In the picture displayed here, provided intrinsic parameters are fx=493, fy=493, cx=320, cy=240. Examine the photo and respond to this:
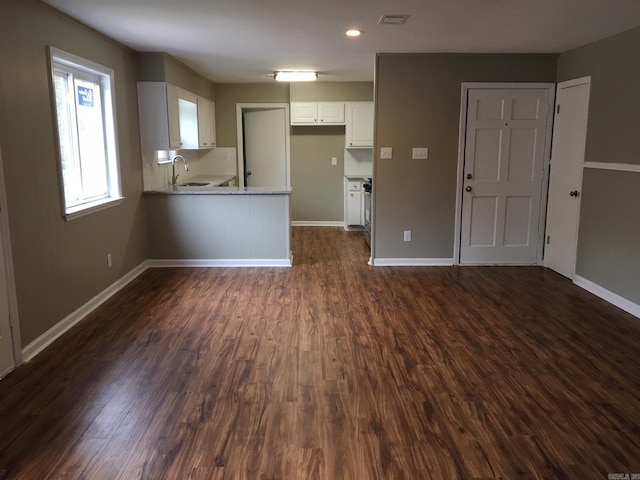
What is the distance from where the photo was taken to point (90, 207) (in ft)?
13.6

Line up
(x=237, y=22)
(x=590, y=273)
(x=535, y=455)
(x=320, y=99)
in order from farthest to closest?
(x=320, y=99), (x=590, y=273), (x=237, y=22), (x=535, y=455)

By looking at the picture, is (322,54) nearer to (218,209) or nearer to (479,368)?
(218,209)

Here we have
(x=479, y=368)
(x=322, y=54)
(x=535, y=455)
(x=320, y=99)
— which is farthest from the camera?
(x=320, y=99)

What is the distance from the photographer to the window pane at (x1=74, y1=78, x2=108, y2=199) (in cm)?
421

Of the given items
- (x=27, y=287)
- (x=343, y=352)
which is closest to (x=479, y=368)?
(x=343, y=352)

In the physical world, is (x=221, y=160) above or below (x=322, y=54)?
below

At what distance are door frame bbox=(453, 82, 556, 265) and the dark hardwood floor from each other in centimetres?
108

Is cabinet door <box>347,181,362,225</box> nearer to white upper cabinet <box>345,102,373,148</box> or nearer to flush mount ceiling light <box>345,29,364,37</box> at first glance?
white upper cabinet <box>345,102,373,148</box>

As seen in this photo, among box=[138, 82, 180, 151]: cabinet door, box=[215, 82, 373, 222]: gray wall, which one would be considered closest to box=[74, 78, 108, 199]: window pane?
box=[138, 82, 180, 151]: cabinet door

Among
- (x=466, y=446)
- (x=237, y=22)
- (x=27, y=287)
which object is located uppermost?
(x=237, y=22)

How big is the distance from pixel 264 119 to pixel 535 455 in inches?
265

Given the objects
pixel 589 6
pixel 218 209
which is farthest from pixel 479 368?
pixel 218 209

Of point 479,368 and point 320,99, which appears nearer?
point 479,368

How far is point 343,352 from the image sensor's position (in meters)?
3.33
